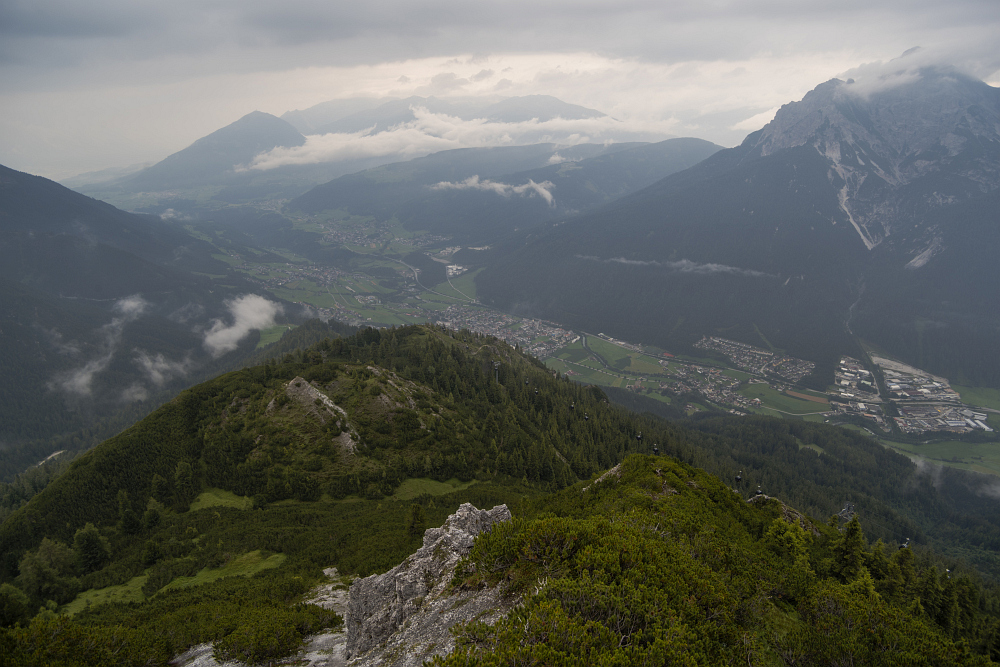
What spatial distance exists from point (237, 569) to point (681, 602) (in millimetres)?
50417

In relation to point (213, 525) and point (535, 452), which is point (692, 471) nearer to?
point (535, 452)

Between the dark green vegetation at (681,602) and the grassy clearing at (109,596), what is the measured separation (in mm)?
43578

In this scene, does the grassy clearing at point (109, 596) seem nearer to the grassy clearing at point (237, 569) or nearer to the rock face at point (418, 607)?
the grassy clearing at point (237, 569)

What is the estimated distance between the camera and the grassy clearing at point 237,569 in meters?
49.8

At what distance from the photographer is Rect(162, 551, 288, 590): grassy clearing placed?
49.8m

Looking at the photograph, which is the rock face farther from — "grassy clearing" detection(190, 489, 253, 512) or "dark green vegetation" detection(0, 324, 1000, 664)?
"grassy clearing" detection(190, 489, 253, 512)

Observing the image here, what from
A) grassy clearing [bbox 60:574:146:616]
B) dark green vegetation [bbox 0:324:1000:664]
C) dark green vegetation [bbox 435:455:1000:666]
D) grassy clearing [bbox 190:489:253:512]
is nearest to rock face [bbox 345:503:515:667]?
dark green vegetation [bbox 435:455:1000:666]

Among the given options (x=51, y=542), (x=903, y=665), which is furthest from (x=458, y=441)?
(x=903, y=665)

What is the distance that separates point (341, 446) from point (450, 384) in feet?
150

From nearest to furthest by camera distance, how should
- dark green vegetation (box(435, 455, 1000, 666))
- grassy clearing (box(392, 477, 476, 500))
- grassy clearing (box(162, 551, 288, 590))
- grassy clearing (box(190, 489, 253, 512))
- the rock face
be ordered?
1. dark green vegetation (box(435, 455, 1000, 666))
2. the rock face
3. grassy clearing (box(162, 551, 288, 590))
4. grassy clearing (box(190, 489, 253, 512))
5. grassy clearing (box(392, 477, 476, 500))

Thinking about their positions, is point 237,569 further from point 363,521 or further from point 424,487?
point 424,487

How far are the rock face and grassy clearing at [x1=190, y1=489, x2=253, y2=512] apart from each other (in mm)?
44871

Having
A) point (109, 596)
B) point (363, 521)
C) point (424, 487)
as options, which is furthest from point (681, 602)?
point (424, 487)

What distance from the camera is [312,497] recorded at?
237 feet
